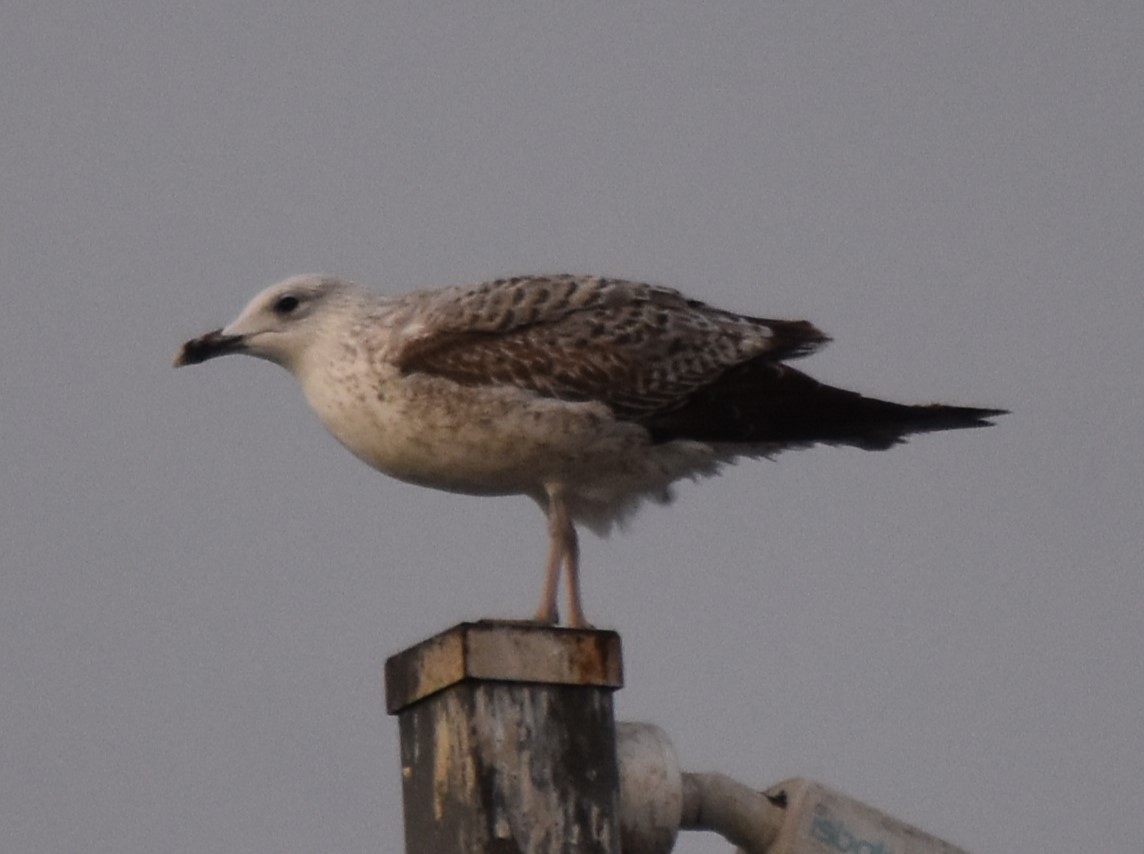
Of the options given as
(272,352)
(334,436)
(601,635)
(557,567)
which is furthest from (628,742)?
(272,352)

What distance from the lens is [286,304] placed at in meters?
10.5

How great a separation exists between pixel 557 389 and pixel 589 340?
0.39 meters

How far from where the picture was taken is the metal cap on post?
24.7 feet

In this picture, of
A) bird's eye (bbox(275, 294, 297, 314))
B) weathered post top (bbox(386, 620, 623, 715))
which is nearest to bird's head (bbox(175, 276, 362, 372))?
bird's eye (bbox(275, 294, 297, 314))

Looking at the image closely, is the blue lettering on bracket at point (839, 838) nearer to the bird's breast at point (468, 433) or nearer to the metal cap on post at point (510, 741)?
the metal cap on post at point (510, 741)

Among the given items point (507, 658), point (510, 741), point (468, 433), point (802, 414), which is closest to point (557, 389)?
point (468, 433)

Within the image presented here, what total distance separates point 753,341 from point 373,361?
6.33 feet

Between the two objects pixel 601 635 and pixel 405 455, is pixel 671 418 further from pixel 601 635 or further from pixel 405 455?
pixel 601 635

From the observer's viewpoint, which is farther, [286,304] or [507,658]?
[286,304]

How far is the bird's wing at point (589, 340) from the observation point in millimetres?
9906

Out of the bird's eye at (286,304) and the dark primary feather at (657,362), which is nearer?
the dark primary feather at (657,362)

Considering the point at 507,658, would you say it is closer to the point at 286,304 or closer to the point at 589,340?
the point at 589,340

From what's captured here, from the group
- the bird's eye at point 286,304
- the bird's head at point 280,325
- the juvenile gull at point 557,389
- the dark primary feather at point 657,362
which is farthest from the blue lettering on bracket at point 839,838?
the bird's eye at point 286,304

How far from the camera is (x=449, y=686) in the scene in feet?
25.5
